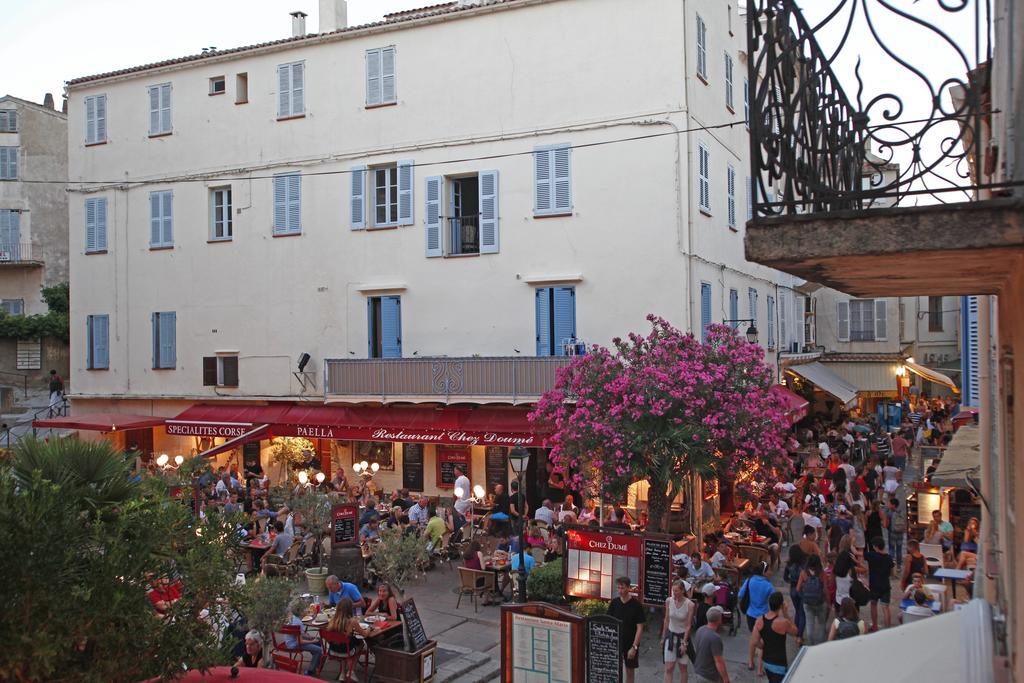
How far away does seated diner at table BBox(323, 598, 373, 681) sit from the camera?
11281 millimetres

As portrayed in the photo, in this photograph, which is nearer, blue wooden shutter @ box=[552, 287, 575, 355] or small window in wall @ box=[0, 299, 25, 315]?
blue wooden shutter @ box=[552, 287, 575, 355]

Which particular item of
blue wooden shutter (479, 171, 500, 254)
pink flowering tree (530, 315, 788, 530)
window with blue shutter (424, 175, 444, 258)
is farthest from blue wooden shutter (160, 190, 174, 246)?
pink flowering tree (530, 315, 788, 530)

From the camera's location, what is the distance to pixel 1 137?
40.6 m

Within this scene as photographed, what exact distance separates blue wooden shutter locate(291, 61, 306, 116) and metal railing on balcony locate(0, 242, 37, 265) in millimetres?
21464

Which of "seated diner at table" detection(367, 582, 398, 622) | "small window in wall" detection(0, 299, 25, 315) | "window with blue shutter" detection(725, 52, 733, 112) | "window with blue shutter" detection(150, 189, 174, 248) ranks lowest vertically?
"seated diner at table" detection(367, 582, 398, 622)

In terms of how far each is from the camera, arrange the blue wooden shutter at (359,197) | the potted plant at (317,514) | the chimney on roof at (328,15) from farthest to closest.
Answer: the chimney on roof at (328,15) < the blue wooden shutter at (359,197) < the potted plant at (317,514)

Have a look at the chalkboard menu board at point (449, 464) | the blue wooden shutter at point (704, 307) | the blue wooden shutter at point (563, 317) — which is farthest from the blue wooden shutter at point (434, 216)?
the blue wooden shutter at point (704, 307)

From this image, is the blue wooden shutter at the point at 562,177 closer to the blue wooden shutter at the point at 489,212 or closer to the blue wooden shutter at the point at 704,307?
the blue wooden shutter at the point at 489,212

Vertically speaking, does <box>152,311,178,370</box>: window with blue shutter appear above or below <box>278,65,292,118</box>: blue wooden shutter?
below

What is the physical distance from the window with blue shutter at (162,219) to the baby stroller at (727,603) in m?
20.8

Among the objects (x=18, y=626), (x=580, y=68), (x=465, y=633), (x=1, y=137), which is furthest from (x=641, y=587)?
(x=1, y=137)

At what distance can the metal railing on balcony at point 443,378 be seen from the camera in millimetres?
21312

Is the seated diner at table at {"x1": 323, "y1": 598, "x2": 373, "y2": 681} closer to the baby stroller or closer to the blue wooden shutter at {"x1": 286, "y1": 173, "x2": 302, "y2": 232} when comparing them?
the baby stroller

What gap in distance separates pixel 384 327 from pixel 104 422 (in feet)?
30.1
